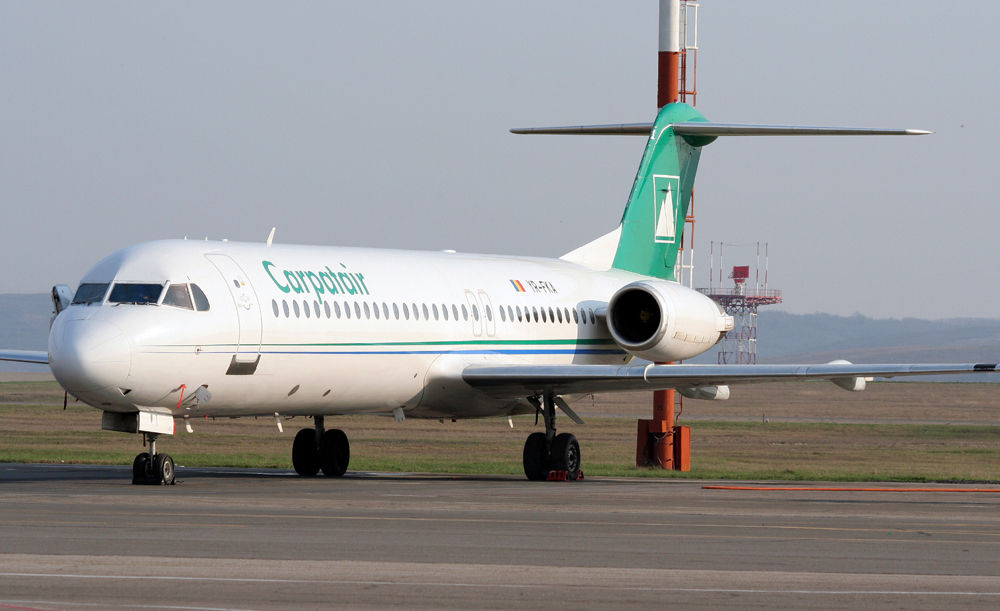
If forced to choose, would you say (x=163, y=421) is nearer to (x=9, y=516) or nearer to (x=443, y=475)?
(x=9, y=516)

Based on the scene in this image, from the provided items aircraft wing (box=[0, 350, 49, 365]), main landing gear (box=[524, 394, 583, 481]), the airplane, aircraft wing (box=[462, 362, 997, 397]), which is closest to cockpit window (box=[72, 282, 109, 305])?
the airplane

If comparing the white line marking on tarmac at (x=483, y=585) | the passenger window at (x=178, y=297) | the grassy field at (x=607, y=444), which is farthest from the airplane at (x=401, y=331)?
the white line marking on tarmac at (x=483, y=585)

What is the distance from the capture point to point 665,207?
1265 inches

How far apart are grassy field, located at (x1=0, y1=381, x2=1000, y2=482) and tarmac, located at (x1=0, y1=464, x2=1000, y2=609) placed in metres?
9.34

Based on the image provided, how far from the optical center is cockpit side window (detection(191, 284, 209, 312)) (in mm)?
21391

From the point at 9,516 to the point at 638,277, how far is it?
17.8m

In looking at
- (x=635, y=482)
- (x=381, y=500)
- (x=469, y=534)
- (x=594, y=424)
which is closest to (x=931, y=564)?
(x=469, y=534)

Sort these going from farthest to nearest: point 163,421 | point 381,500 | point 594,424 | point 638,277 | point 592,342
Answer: point 594,424
point 638,277
point 592,342
point 163,421
point 381,500

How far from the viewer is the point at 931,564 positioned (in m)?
12.5

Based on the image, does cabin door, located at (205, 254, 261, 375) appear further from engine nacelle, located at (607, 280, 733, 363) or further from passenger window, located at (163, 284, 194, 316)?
engine nacelle, located at (607, 280, 733, 363)

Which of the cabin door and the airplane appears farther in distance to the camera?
the cabin door

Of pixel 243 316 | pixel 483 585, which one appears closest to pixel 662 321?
pixel 243 316

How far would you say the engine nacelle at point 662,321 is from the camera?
27.0m

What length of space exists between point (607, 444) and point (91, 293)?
24.9 m
